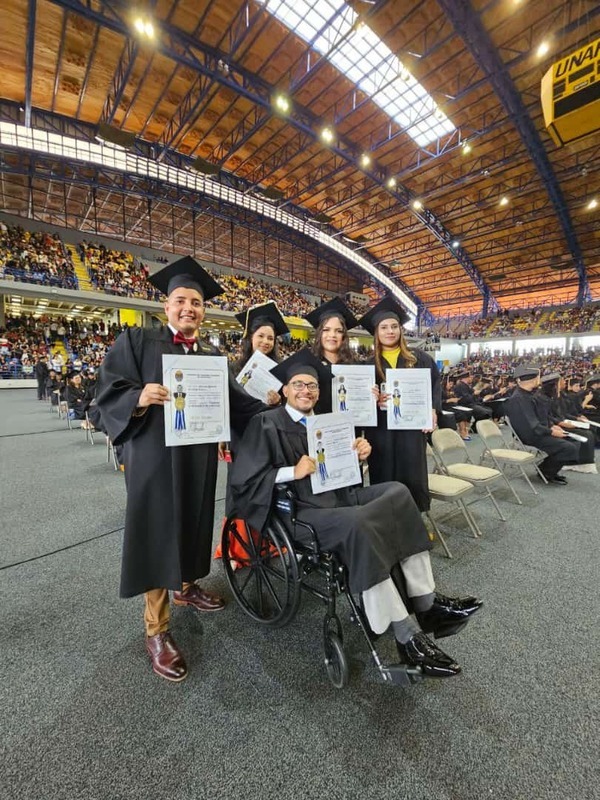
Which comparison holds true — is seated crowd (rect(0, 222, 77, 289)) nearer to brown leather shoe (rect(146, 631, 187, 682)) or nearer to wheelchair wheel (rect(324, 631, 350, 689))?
brown leather shoe (rect(146, 631, 187, 682))

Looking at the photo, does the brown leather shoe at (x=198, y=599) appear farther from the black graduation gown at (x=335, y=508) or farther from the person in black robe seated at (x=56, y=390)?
the person in black robe seated at (x=56, y=390)

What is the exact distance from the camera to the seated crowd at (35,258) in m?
15.5

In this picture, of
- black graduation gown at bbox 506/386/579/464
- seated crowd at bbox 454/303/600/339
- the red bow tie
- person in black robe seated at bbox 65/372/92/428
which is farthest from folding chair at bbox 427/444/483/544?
seated crowd at bbox 454/303/600/339

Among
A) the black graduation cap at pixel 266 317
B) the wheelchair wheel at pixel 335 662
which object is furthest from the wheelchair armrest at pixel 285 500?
the black graduation cap at pixel 266 317

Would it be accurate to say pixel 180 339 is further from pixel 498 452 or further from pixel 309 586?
pixel 498 452

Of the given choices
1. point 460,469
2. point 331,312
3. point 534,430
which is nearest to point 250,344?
point 331,312

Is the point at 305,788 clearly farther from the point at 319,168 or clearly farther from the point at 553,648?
the point at 319,168

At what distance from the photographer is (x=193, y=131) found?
48.1 ft

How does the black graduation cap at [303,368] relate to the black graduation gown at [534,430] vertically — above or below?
above

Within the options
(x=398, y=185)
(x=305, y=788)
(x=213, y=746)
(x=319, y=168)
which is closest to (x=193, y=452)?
(x=213, y=746)

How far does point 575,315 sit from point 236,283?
26.0 meters

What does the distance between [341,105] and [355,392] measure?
15410 mm

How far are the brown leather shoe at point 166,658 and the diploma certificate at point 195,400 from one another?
1040 millimetres

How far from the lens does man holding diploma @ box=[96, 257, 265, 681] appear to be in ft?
5.31
